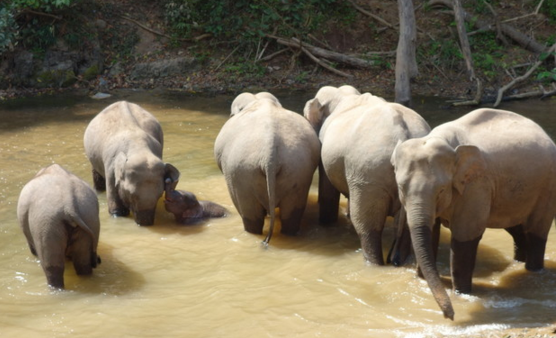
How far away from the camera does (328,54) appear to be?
1769 cm

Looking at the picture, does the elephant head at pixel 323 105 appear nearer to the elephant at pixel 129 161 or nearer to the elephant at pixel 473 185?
the elephant at pixel 129 161

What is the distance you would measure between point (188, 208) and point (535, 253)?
13.1 ft

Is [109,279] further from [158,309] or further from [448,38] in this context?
[448,38]

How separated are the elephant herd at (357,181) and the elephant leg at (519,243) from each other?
0.05ft

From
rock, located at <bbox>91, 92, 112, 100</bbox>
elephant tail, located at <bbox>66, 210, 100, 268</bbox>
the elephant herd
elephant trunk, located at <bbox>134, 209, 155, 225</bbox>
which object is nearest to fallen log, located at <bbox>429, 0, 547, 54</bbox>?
rock, located at <bbox>91, 92, 112, 100</bbox>

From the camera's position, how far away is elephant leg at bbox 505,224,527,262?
282 inches

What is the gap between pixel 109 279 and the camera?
23.8ft

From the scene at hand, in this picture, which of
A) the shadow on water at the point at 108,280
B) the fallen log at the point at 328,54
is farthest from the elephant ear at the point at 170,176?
the fallen log at the point at 328,54

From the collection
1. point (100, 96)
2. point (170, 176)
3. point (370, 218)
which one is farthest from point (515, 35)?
point (370, 218)

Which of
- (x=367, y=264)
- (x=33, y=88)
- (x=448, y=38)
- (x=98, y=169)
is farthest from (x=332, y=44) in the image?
(x=367, y=264)

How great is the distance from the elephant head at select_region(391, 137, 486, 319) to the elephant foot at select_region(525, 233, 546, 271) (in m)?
1.19

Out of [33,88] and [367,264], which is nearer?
[367,264]

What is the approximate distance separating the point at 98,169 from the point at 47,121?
4.94 meters

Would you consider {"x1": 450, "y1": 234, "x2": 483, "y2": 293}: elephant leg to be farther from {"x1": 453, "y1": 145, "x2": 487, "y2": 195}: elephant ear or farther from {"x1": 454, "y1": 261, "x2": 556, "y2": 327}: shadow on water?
{"x1": 453, "y1": 145, "x2": 487, "y2": 195}: elephant ear
